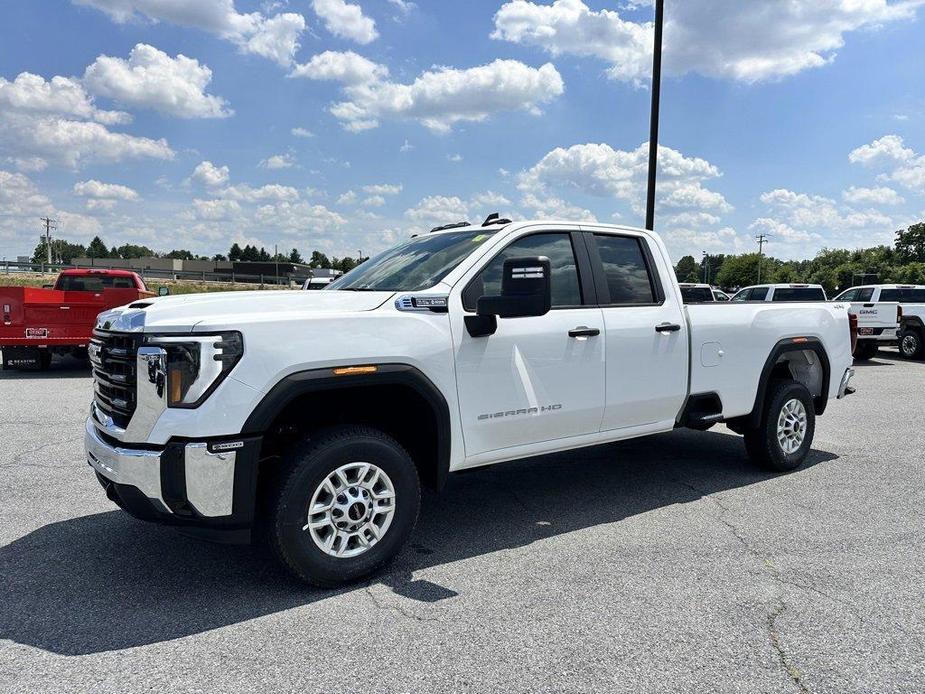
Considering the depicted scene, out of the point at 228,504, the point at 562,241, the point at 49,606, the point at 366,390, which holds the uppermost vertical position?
the point at 562,241

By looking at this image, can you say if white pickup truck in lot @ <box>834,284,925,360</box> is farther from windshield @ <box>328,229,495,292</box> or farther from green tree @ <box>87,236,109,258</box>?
green tree @ <box>87,236,109,258</box>

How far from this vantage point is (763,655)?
309 centimetres

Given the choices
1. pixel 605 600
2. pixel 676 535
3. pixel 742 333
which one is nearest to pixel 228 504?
pixel 605 600

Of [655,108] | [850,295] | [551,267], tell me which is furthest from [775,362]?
[850,295]

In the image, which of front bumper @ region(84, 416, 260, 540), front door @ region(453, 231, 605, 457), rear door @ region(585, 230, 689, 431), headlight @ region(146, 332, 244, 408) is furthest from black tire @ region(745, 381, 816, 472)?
headlight @ region(146, 332, 244, 408)

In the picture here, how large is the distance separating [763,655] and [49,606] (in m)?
3.39

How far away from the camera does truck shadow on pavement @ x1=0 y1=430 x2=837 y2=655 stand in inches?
133

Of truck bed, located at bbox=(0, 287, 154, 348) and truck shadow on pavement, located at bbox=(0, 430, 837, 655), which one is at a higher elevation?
truck bed, located at bbox=(0, 287, 154, 348)

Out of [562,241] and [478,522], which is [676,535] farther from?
[562,241]

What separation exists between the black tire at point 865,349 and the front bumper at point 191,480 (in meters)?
17.3

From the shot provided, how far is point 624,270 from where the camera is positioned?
519 cm

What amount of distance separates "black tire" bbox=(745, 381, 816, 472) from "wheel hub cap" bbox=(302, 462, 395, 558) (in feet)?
12.1

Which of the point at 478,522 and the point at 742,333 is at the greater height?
the point at 742,333

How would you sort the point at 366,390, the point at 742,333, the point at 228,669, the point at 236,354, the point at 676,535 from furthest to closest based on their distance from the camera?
the point at 742,333 → the point at 676,535 → the point at 366,390 → the point at 236,354 → the point at 228,669
